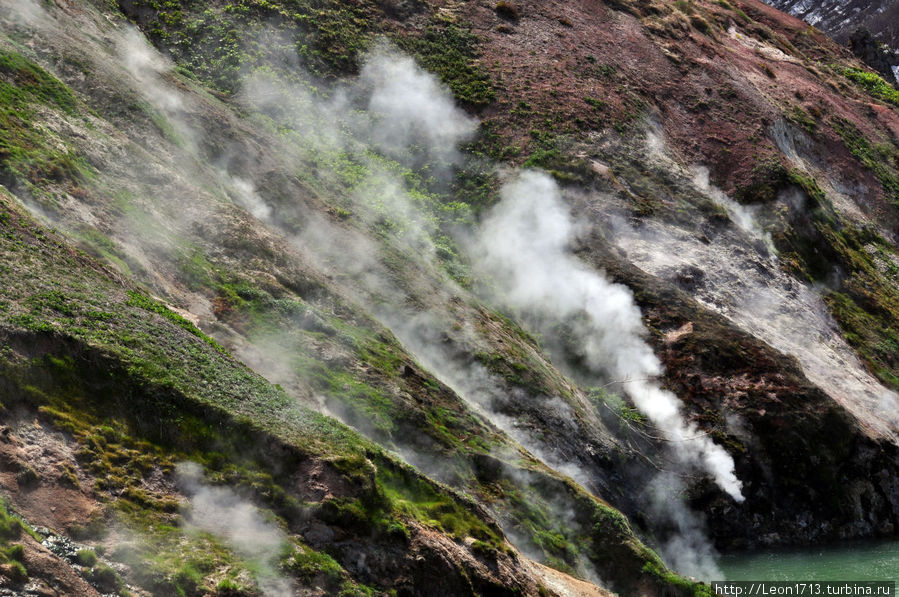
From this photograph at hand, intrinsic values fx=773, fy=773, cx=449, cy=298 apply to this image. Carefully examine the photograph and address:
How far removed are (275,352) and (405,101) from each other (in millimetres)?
21587

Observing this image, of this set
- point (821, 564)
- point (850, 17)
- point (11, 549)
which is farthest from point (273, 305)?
point (850, 17)

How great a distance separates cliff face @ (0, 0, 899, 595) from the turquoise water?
90 cm

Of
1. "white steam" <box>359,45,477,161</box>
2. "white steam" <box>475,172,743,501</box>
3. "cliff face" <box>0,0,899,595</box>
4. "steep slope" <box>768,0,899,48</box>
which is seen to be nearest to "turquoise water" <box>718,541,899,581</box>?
"cliff face" <box>0,0,899,595</box>

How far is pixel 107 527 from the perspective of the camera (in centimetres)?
1059

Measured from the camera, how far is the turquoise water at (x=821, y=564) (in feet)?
73.5

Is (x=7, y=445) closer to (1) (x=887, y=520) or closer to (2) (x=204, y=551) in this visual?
(2) (x=204, y=551)

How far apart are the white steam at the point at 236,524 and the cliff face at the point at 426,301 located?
0.18ft

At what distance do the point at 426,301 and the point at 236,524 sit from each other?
540 inches

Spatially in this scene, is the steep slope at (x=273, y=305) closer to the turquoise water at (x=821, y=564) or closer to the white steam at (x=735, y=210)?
the turquoise water at (x=821, y=564)

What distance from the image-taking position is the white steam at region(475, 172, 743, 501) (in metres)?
26.7

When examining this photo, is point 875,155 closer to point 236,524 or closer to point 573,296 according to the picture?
point 573,296

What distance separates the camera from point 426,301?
25172mm

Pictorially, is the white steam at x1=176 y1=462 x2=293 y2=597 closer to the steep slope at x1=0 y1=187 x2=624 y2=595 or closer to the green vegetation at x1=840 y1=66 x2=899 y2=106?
the steep slope at x1=0 y1=187 x2=624 y2=595

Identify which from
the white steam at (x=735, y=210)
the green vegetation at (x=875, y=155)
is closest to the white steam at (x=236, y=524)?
the white steam at (x=735, y=210)
